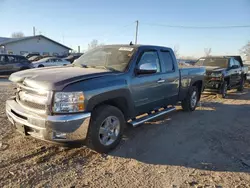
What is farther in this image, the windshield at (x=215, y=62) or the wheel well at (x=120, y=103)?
the windshield at (x=215, y=62)

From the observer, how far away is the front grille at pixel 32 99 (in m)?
3.03

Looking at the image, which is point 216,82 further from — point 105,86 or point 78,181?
point 78,181

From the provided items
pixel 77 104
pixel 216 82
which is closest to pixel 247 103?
pixel 216 82

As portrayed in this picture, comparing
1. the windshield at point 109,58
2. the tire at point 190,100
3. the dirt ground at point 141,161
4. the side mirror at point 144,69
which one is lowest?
the dirt ground at point 141,161

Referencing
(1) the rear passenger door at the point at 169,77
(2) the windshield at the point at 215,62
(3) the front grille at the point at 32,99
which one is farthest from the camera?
(2) the windshield at the point at 215,62

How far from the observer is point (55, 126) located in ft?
9.57

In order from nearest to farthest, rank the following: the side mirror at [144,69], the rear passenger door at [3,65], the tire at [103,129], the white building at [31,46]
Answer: the tire at [103,129]
the side mirror at [144,69]
the rear passenger door at [3,65]
the white building at [31,46]

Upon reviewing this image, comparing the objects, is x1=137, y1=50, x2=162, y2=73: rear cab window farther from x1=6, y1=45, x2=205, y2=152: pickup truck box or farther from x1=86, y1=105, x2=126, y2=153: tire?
x1=86, y1=105, x2=126, y2=153: tire

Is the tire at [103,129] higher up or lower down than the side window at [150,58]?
lower down

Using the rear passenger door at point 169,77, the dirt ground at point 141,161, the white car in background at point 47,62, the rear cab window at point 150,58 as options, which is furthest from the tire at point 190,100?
the white car in background at point 47,62

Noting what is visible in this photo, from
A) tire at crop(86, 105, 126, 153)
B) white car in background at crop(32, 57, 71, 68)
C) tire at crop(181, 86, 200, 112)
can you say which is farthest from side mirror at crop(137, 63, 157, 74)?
white car in background at crop(32, 57, 71, 68)

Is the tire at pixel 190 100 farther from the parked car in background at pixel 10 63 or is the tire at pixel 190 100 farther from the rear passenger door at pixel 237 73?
the parked car in background at pixel 10 63

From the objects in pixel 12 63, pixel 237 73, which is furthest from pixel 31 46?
pixel 237 73

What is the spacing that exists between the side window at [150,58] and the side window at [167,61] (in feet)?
0.91
